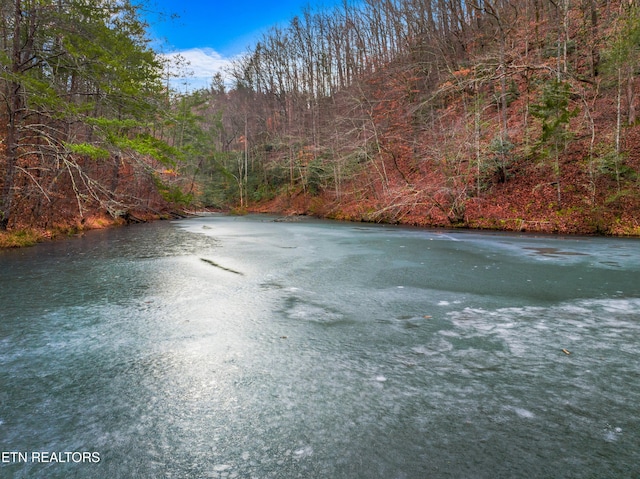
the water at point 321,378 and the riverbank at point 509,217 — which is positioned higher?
the riverbank at point 509,217

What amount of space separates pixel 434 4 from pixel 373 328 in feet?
94.8

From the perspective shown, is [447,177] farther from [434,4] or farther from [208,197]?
[208,197]

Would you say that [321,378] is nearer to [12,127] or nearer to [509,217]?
[12,127]

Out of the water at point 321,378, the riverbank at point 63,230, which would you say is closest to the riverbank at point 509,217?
the water at point 321,378

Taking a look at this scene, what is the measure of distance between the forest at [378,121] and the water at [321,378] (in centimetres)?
592

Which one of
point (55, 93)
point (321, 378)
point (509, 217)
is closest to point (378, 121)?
point (509, 217)

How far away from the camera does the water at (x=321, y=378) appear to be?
1.82m

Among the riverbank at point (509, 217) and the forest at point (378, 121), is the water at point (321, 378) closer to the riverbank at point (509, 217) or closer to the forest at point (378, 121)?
the forest at point (378, 121)

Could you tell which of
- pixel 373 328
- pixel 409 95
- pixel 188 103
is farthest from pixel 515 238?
pixel 188 103

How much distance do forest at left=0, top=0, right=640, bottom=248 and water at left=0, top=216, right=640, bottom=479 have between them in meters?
5.92

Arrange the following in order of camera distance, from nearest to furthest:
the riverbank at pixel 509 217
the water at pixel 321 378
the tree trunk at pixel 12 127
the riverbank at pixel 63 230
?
1. the water at pixel 321 378
2. the tree trunk at pixel 12 127
3. the riverbank at pixel 63 230
4. the riverbank at pixel 509 217

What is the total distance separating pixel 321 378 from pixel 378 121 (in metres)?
22.5

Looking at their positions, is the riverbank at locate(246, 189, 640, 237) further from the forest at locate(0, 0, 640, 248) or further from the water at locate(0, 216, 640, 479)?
the water at locate(0, 216, 640, 479)

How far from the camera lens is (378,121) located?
911 inches
